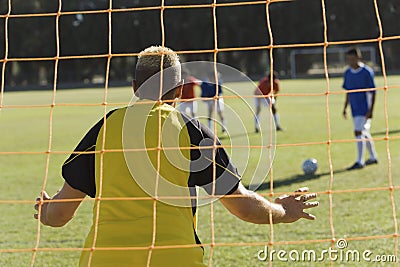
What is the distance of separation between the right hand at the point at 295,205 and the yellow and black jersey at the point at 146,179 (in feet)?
1.61

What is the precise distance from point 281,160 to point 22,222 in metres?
5.73

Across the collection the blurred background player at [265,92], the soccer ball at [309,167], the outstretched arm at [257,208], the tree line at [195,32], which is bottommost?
the outstretched arm at [257,208]

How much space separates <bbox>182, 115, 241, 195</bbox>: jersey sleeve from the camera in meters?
3.41

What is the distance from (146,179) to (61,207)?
57 centimetres

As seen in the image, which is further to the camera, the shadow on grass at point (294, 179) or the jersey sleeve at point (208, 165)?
the shadow on grass at point (294, 179)

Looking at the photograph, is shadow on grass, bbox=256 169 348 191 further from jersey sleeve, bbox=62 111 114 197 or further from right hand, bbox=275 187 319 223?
jersey sleeve, bbox=62 111 114 197

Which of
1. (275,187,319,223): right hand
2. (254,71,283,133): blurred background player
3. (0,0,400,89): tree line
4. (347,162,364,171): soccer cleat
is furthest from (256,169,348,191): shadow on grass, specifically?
(0,0,400,89): tree line

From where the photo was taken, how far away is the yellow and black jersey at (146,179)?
3.34 meters

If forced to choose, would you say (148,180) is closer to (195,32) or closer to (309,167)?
(309,167)

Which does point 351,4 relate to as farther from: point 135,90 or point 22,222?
point 135,90

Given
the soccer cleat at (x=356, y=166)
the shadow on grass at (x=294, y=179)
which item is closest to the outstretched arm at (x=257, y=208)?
the shadow on grass at (x=294, y=179)

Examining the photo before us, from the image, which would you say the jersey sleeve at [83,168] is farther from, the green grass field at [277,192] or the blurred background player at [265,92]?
the blurred background player at [265,92]

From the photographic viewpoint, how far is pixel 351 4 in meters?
54.2

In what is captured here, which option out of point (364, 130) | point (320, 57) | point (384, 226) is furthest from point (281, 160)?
point (320, 57)
